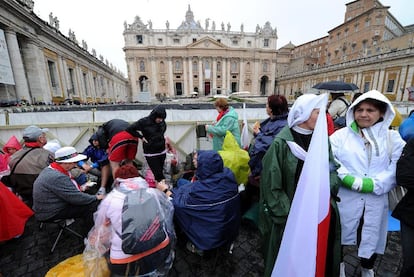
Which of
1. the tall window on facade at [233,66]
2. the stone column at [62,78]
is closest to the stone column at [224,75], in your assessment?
the tall window on facade at [233,66]

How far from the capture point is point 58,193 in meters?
2.23

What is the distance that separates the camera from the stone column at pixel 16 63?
13141mm

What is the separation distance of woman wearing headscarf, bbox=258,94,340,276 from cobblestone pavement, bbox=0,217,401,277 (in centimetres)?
64

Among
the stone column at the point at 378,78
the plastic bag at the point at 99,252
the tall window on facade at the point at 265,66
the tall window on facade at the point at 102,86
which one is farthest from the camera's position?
the tall window on facade at the point at 265,66

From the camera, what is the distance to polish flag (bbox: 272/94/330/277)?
121 cm

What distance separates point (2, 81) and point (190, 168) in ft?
51.1

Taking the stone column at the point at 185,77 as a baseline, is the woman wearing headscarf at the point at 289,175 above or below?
below

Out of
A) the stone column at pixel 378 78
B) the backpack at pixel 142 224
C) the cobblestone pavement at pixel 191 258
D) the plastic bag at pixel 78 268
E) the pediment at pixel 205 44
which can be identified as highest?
the pediment at pixel 205 44

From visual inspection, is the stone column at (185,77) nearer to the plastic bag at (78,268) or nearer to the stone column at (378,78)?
the stone column at (378,78)

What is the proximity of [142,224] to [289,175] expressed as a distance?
1331 millimetres

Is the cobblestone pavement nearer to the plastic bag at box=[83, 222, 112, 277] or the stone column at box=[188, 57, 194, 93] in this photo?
the plastic bag at box=[83, 222, 112, 277]

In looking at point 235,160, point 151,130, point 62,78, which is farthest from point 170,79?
point 235,160

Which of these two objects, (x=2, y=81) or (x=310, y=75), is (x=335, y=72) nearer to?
(x=310, y=75)

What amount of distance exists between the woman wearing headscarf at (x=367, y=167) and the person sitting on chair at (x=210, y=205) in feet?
3.56
